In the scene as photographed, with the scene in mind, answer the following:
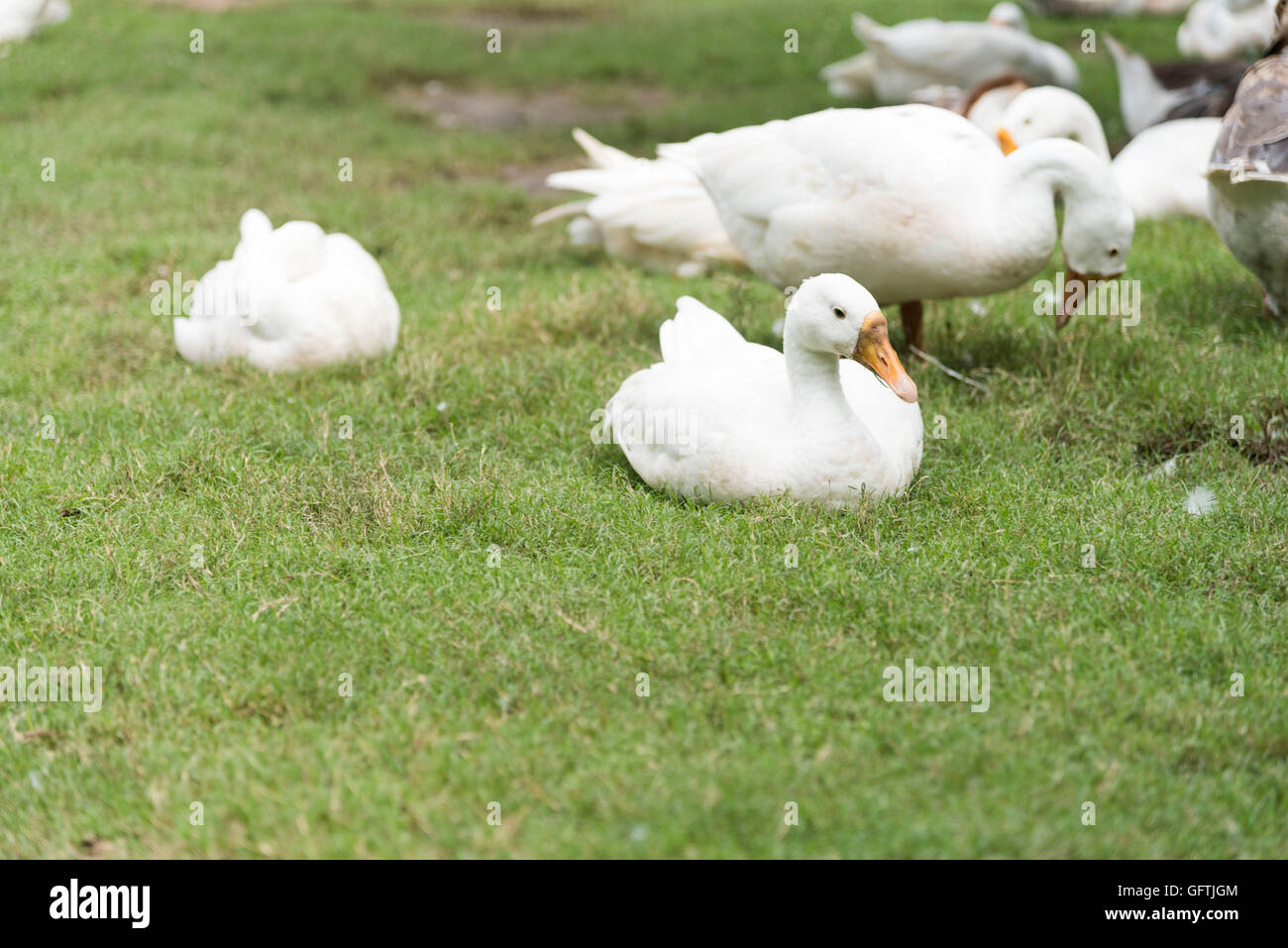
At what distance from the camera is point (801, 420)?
13.9 ft

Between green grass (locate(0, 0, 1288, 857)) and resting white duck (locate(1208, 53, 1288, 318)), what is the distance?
0.37 m

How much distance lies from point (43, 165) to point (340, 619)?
6.57 metres

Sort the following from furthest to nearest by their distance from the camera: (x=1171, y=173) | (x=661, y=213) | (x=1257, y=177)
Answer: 1. (x=1171, y=173)
2. (x=661, y=213)
3. (x=1257, y=177)

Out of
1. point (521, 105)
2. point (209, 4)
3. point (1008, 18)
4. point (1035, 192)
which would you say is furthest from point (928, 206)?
point (209, 4)

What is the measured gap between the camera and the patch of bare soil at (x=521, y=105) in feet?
37.6

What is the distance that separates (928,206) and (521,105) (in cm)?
773

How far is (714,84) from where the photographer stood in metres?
12.2

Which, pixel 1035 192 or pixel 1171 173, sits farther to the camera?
pixel 1171 173

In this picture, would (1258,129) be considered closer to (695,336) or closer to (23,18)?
(695,336)

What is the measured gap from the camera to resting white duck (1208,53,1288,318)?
5.32m

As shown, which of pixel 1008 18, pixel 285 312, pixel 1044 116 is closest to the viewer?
pixel 285 312

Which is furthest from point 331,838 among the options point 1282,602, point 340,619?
point 1282,602

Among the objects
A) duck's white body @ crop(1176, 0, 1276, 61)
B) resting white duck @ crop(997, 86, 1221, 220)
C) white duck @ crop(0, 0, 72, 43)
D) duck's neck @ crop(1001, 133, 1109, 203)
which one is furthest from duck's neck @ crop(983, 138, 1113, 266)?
white duck @ crop(0, 0, 72, 43)
